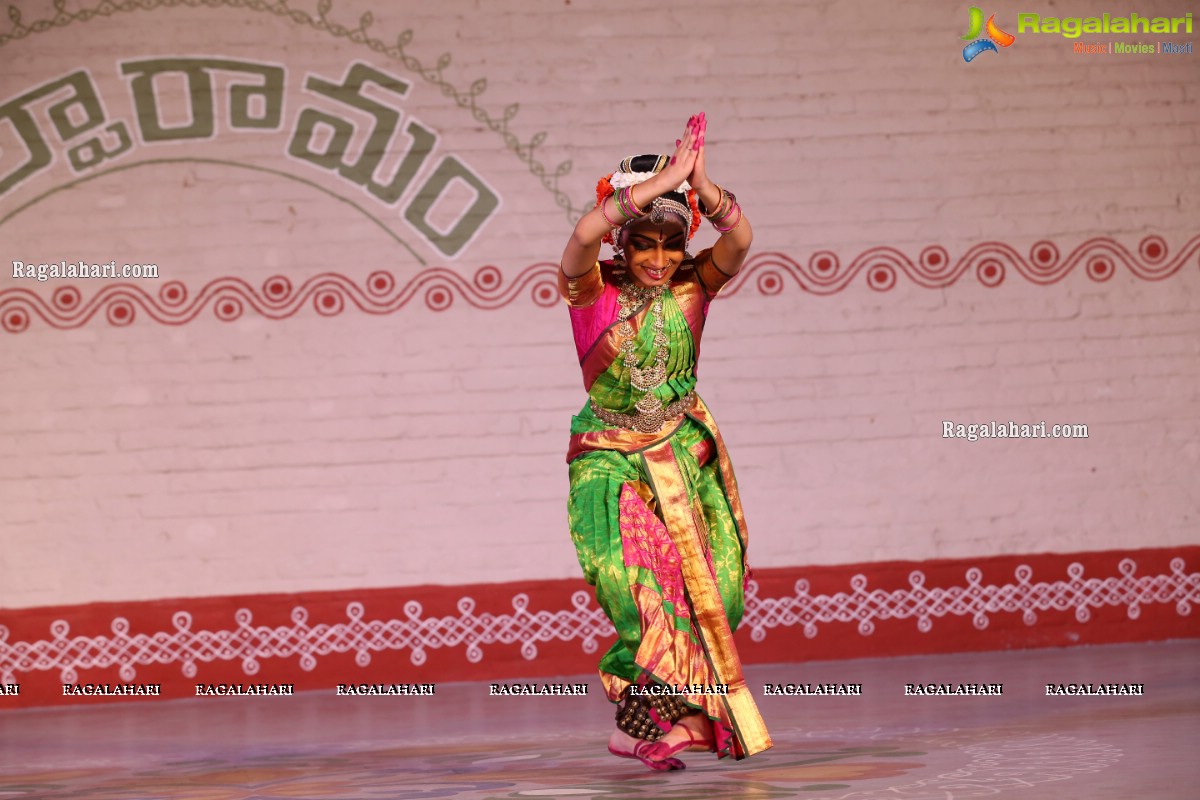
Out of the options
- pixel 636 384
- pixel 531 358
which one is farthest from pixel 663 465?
pixel 531 358

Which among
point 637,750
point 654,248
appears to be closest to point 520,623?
point 637,750

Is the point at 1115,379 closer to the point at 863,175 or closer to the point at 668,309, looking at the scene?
the point at 863,175

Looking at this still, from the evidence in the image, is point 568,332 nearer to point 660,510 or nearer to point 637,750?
point 660,510

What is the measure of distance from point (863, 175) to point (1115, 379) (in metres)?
1.30

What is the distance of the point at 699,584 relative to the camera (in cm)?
398

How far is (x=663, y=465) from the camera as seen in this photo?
4.03 metres

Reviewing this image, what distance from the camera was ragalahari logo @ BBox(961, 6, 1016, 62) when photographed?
20.6ft

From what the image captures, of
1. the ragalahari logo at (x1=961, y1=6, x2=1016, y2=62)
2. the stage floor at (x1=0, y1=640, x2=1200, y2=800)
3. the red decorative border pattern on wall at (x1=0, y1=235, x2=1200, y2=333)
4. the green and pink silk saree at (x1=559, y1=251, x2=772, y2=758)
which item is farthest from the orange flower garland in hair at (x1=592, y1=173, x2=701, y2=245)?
the ragalahari logo at (x1=961, y1=6, x2=1016, y2=62)

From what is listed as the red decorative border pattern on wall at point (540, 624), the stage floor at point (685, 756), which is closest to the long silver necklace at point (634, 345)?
the stage floor at point (685, 756)

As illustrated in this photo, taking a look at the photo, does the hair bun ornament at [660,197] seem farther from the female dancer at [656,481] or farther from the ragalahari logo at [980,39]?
the ragalahari logo at [980,39]

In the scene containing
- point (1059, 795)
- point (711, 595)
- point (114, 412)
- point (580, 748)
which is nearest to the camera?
point (1059, 795)

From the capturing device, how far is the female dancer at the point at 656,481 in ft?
12.7

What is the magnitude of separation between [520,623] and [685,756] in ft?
6.67

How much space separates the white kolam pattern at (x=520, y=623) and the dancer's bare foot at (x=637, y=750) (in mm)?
2109
